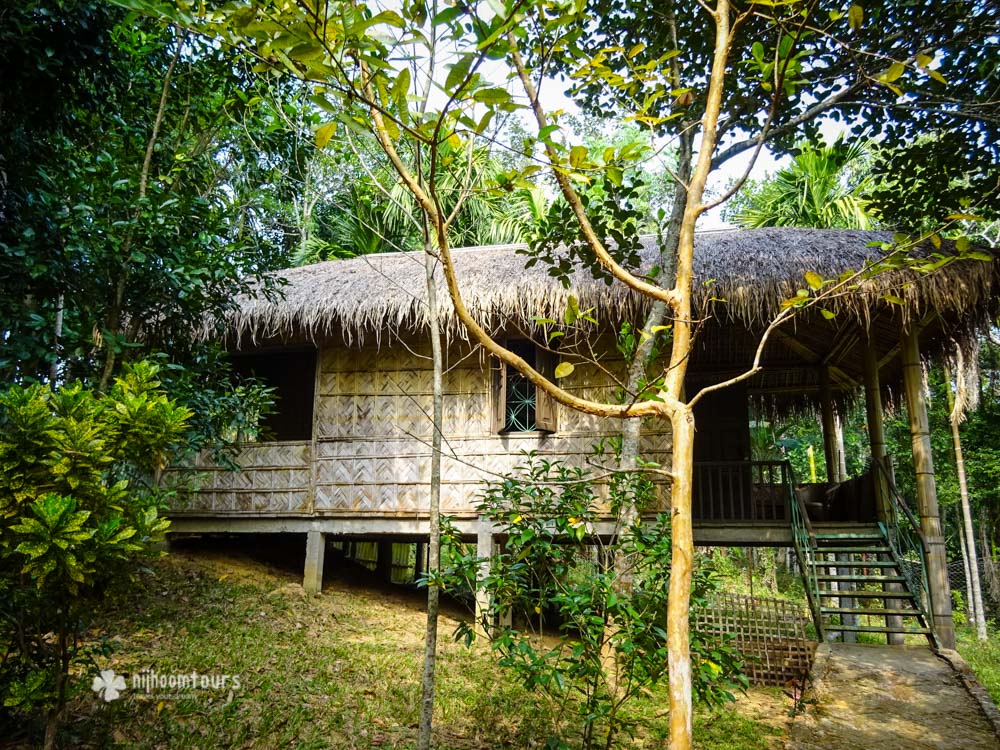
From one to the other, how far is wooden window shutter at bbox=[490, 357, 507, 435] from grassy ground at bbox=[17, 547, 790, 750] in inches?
79.3

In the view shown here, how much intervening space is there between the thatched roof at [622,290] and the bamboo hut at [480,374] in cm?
2

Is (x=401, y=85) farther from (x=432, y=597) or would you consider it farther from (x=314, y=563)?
(x=314, y=563)

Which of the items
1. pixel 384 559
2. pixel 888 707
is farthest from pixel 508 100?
pixel 384 559

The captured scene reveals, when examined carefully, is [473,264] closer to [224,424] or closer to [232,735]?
[224,424]

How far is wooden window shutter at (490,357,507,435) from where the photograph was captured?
691 cm

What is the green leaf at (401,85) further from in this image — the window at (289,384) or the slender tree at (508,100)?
the window at (289,384)

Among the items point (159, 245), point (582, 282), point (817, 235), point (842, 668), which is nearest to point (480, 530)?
point (582, 282)

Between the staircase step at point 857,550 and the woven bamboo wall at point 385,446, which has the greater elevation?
the woven bamboo wall at point 385,446

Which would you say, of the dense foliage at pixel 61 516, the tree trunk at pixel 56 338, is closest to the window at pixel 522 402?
the tree trunk at pixel 56 338

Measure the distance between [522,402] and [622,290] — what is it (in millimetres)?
1527

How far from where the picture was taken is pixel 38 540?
2557mm

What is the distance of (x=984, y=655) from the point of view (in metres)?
9.19

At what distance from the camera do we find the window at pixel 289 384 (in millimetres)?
8812

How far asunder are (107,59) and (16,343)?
1.81m
